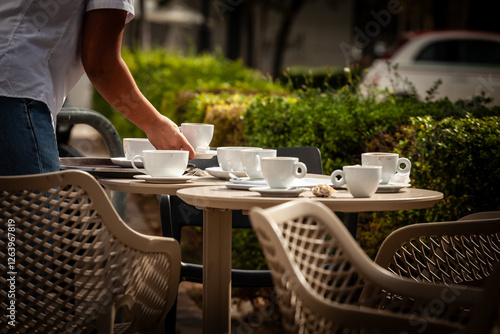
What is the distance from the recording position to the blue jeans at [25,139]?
8.25 ft

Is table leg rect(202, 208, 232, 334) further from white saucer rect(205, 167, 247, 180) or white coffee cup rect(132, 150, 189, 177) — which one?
white saucer rect(205, 167, 247, 180)

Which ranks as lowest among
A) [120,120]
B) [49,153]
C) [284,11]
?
[120,120]

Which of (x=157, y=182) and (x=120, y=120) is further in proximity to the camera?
(x=120, y=120)

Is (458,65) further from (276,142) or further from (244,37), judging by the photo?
(244,37)

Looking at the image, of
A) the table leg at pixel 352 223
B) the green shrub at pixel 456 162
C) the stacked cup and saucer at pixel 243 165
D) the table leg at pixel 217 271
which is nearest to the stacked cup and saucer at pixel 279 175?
the stacked cup and saucer at pixel 243 165

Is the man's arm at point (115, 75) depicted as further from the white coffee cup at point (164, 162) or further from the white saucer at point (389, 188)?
the white saucer at point (389, 188)

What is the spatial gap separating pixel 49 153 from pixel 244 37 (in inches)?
1023

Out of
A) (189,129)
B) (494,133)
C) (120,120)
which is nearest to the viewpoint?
(189,129)

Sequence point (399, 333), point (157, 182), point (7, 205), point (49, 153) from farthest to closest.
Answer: point (157, 182) < point (49, 153) < point (7, 205) < point (399, 333)

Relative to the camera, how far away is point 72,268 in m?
2.31

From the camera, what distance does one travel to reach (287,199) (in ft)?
8.34

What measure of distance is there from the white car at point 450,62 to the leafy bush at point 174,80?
6.48 feet

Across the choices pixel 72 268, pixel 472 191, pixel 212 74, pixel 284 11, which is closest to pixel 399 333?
pixel 72 268

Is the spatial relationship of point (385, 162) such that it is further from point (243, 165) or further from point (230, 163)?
point (230, 163)
